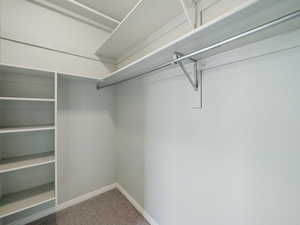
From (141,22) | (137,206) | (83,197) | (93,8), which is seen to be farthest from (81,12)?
(137,206)

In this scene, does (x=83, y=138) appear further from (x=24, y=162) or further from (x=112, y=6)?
(x=112, y=6)

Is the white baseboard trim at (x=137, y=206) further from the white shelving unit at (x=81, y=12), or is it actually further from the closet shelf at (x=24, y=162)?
the white shelving unit at (x=81, y=12)

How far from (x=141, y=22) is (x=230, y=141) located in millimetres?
1408

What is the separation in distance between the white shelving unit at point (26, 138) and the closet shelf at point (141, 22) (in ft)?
3.01

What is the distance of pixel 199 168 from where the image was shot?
1.17 metres

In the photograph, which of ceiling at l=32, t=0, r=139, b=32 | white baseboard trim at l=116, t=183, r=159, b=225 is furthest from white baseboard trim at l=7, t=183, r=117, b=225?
ceiling at l=32, t=0, r=139, b=32

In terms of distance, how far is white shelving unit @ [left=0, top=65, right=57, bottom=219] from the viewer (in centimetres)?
145

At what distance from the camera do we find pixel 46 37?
5.63ft

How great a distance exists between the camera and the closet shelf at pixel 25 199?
1339 millimetres

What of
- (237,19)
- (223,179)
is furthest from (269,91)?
(223,179)

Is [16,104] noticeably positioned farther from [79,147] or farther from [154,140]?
[154,140]

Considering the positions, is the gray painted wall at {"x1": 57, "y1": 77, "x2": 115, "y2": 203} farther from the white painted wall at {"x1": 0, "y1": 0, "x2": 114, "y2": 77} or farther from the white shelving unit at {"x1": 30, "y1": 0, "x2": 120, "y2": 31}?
the white shelving unit at {"x1": 30, "y1": 0, "x2": 120, "y2": 31}

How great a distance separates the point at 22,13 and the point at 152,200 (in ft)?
8.88

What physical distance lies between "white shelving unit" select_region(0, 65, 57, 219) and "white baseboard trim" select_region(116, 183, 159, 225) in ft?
3.33
